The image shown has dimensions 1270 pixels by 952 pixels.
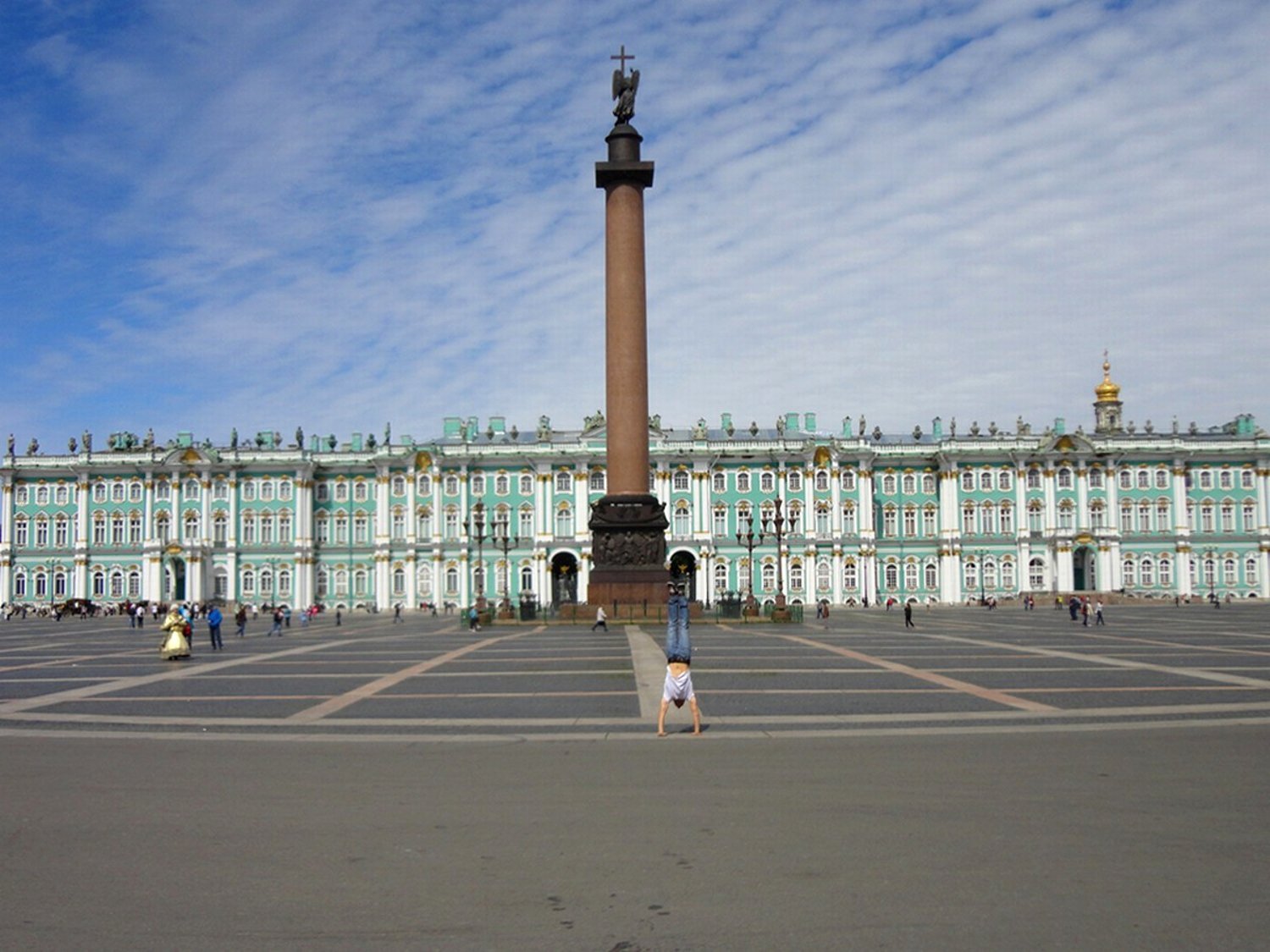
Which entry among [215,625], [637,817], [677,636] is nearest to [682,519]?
[215,625]

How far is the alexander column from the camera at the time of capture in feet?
140

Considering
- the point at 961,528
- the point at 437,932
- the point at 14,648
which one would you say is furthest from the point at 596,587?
the point at 961,528

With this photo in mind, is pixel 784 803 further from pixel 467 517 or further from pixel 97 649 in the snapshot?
pixel 467 517

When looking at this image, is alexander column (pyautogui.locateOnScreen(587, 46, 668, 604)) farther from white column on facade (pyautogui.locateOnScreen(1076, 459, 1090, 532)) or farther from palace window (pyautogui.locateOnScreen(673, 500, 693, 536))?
white column on facade (pyautogui.locateOnScreen(1076, 459, 1090, 532))

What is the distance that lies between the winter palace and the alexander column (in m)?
41.5

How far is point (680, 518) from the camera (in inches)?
3425

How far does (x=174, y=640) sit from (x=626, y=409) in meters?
19.6

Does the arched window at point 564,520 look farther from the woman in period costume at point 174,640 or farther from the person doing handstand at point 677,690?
the person doing handstand at point 677,690

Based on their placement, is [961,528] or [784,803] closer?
[784,803]

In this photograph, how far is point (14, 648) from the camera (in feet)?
115

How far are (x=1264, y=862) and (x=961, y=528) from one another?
3216 inches

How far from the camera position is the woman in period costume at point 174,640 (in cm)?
2742

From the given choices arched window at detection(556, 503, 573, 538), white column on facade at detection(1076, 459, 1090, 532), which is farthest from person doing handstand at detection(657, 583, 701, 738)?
white column on facade at detection(1076, 459, 1090, 532)

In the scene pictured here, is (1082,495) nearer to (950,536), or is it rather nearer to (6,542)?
(950,536)
